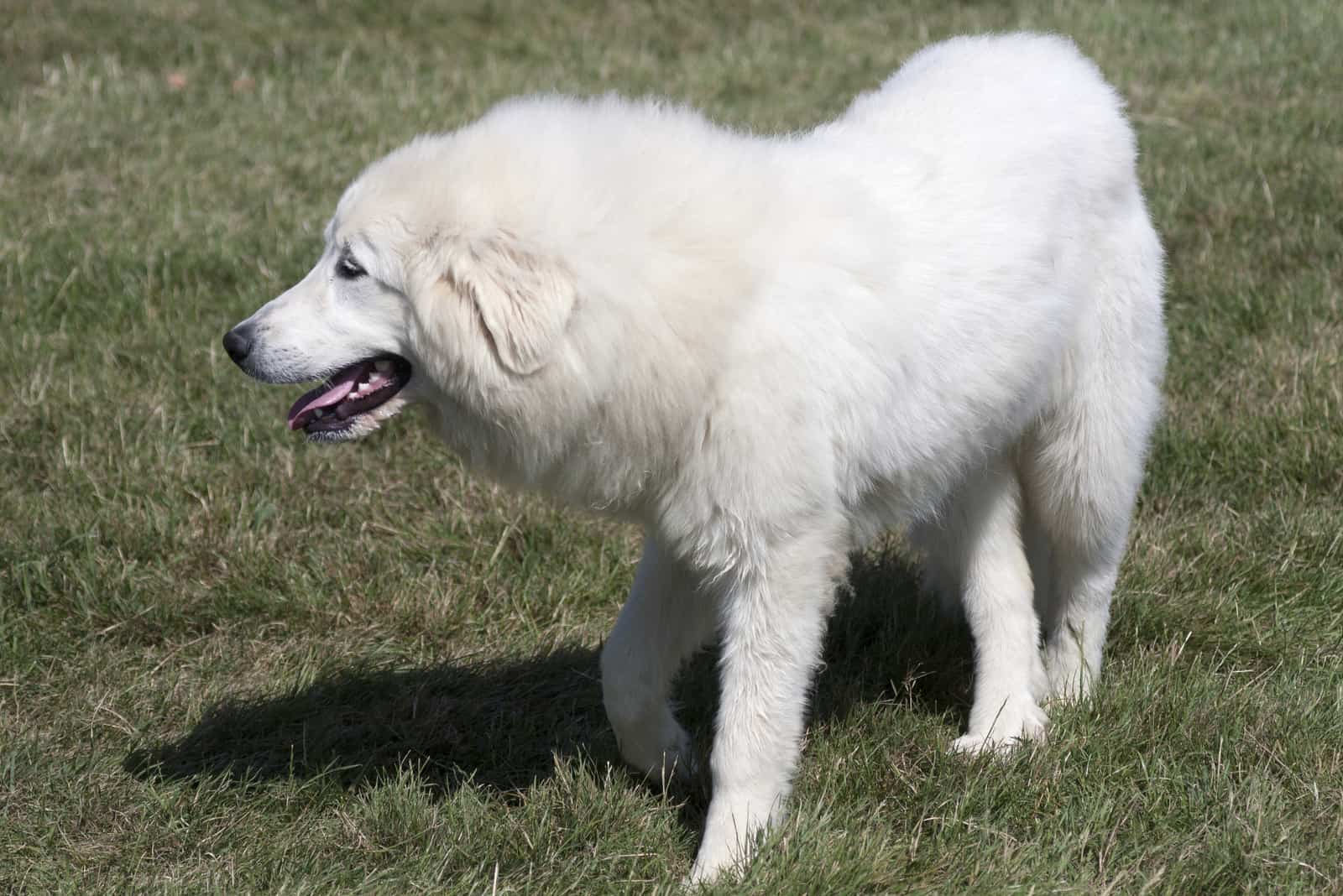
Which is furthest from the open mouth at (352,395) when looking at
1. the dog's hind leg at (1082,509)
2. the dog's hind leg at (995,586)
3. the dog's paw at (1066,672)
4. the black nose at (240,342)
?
the dog's paw at (1066,672)

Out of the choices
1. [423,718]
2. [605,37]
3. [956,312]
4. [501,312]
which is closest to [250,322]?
[501,312]

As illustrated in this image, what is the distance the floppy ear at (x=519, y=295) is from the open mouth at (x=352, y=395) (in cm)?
35

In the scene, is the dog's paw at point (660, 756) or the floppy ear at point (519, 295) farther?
the dog's paw at point (660, 756)

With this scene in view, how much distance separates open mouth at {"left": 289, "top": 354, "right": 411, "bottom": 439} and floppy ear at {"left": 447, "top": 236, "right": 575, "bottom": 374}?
348 millimetres

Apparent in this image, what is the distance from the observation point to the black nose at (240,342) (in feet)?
9.87

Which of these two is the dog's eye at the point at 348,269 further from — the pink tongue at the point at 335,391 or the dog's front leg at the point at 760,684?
the dog's front leg at the point at 760,684

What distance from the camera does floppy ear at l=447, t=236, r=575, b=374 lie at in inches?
105

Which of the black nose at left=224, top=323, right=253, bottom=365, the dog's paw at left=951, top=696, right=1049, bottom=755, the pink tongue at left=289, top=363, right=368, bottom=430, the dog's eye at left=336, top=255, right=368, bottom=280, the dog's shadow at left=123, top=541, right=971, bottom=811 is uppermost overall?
the dog's eye at left=336, top=255, right=368, bottom=280

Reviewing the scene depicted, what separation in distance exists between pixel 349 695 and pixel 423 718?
0.24 m

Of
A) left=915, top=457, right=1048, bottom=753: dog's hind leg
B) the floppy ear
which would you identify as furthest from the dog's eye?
left=915, top=457, right=1048, bottom=753: dog's hind leg

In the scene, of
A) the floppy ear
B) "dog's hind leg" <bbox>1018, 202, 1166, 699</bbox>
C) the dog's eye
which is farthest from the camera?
"dog's hind leg" <bbox>1018, 202, 1166, 699</bbox>

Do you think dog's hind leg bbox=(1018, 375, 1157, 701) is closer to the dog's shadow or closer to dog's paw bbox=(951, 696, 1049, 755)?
dog's paw bbox=(951, 696, 1049, 755)

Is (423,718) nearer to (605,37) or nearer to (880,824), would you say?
(880,824)

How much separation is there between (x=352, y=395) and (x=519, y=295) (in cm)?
53
